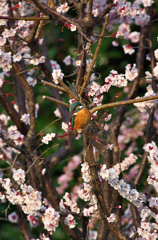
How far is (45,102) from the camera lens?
4848mm

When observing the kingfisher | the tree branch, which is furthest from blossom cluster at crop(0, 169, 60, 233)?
the kingfisher

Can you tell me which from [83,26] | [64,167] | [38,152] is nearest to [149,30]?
[83,26]

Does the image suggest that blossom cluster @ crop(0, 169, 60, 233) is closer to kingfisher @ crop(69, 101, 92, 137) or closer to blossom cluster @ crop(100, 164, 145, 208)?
blossom cluster @ crop(100, 164, 145, 208)

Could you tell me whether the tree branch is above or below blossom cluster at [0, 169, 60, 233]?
above

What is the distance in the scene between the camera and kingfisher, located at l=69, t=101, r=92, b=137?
4.47 feet

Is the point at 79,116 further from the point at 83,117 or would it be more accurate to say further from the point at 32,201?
the point at 32,201

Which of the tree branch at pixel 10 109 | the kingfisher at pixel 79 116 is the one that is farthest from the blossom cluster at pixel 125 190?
the tree branch at pixel 10 109

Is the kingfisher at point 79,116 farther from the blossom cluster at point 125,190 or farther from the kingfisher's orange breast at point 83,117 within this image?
the blossom cluster at point 125,190

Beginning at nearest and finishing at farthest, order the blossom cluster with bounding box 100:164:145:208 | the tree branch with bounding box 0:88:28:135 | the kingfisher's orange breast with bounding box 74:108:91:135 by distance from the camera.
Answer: the kingfisher's orange breast with bounding box 74:108:91:135 → the blossom cluster with bounding box 100:164:145:208 → the tree branch with bounding box 0:88:28:135

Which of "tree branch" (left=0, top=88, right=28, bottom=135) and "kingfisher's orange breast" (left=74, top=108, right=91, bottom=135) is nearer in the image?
"kingfisher's orange breast" (left=74, top=108, right=91, bottom=135)

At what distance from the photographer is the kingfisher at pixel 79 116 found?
136 cm

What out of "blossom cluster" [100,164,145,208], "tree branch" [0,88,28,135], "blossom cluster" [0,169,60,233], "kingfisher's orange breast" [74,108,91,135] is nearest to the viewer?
"kingfisher's orange breast" [74,108,91,135]

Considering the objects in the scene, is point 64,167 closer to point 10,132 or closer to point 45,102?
point 45,102

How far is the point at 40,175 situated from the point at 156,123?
2188 millimetres
